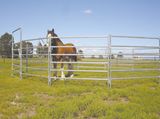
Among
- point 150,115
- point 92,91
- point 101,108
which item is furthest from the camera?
point 92,91

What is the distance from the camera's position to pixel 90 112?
14.5ft

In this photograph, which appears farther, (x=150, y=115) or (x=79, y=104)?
(x=79, y=104)

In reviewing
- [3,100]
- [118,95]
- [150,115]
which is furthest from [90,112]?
[3,100]

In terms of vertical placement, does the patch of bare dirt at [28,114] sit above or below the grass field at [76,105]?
below

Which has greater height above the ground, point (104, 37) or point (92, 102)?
point (104, 37)

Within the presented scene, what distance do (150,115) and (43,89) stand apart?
367cm

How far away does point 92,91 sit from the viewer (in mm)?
6594

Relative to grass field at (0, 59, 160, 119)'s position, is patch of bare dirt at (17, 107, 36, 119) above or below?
below

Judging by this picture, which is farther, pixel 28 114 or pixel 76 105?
pixel 76 105

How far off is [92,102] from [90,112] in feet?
2.50

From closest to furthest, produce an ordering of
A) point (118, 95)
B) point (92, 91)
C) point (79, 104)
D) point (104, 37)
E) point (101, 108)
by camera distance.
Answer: point (101, 108) < point (79, 104) < point (118, 95) < point (92, 91) < point (104, 37)

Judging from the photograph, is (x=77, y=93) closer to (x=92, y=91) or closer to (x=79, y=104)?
(x=92, y=91)

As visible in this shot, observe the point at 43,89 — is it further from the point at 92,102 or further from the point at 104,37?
the point at 104,37

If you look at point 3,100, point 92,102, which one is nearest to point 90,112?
point 92,102
